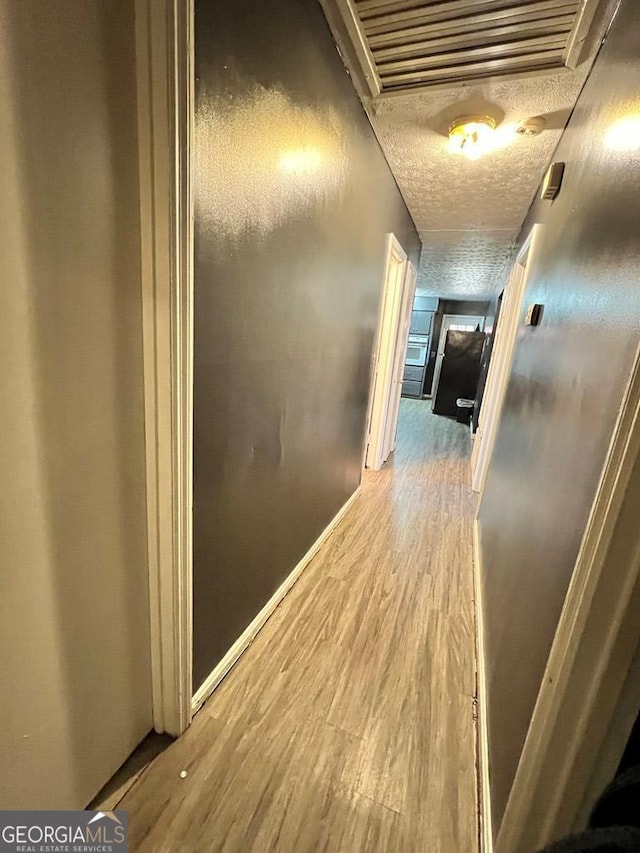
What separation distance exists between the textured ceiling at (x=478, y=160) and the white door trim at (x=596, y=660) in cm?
164

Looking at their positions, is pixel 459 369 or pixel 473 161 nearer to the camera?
pixel 473 161

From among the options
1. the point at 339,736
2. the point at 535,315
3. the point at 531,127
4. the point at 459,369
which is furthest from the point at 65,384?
the point at 459,369

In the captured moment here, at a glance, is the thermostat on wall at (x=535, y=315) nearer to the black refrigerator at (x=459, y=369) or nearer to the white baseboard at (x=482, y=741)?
the white baseboard at (x=482, y=741)

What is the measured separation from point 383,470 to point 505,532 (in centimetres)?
227

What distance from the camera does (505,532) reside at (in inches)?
65.7

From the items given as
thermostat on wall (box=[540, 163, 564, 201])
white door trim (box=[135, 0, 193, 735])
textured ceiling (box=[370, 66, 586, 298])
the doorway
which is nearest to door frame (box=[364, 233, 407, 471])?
the doorway

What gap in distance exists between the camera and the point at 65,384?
0.78 metres

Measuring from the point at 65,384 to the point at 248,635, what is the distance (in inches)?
52.6

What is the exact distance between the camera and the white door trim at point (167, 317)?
80 cm

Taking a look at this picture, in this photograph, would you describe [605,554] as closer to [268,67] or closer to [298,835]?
[298,835]

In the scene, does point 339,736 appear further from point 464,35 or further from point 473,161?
point 473,161

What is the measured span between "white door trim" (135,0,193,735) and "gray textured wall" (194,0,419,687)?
0.27 ft

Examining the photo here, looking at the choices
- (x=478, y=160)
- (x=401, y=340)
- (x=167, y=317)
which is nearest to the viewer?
(x=167, y=317)

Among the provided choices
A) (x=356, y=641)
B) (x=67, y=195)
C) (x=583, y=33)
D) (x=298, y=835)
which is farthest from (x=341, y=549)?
(x=583, y=33)
